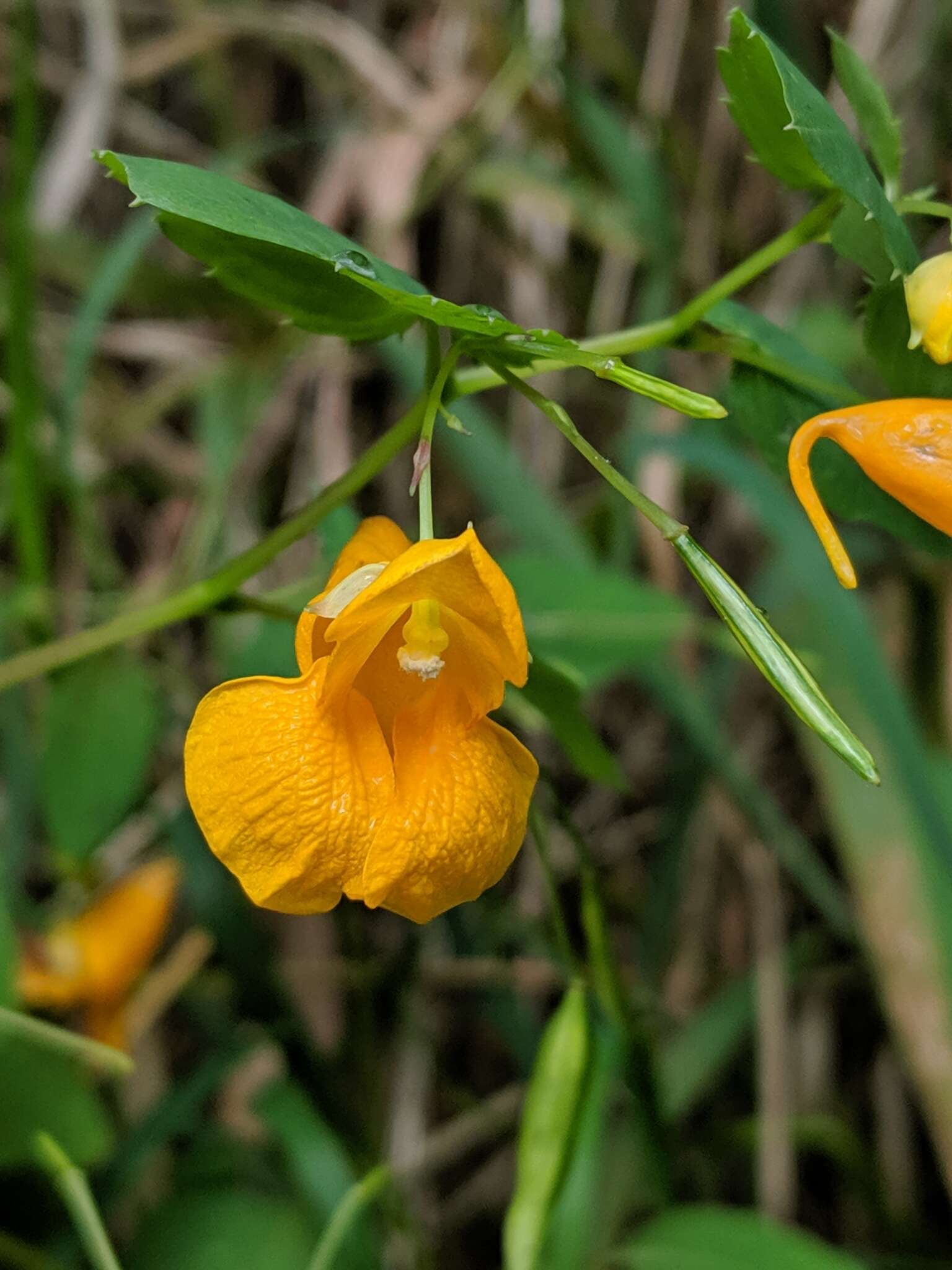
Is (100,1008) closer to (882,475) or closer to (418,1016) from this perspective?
(418,1016)

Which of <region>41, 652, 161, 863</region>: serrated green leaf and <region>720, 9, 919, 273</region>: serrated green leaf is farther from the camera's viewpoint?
<region>41, 652, 161, 863</region>: serrated green leaf

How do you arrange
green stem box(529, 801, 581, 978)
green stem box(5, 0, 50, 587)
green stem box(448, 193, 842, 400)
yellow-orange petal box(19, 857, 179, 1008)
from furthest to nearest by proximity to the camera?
yellow-orange petal box(19, 857, 179, 1008), green stem box(5, 0, 50, 587), green stem box(529, 801, 581, 978), green stem box(448, 193, 842, 400)

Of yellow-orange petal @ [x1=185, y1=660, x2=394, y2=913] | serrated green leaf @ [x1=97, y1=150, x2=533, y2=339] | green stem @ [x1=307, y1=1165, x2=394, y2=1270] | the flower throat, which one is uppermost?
serrated green leaf @ [x1=97, y1=150, x2=533, y2=339]

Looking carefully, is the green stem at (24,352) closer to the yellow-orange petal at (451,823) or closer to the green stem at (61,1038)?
the green stem at (61,1038)

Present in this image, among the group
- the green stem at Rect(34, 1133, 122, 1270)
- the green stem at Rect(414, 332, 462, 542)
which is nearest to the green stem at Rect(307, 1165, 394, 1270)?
the green stem at Rect(34, 1133, 122, 1270)

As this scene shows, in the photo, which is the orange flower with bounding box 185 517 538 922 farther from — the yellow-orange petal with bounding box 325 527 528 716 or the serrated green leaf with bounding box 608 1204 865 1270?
the serrated green leaf with bounding box 608 1204 865 1270

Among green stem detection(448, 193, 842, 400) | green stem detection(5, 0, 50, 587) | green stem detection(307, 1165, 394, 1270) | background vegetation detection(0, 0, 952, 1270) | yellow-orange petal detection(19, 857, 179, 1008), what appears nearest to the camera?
green stem detection(448, 193, 842, 400)

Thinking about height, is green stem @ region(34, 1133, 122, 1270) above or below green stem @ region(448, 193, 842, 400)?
below
